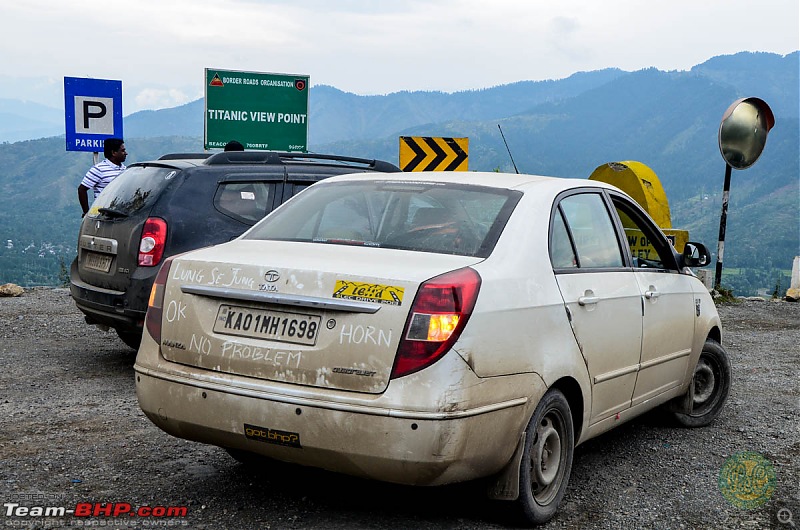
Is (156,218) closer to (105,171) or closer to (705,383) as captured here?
(105,171)

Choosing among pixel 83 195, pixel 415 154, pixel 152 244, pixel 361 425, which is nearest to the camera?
pixel 361 425

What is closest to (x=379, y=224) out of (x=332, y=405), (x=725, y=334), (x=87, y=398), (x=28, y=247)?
(x=332, y=405)

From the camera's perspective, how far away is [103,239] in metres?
7.54

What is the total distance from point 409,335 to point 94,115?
11.3 metres

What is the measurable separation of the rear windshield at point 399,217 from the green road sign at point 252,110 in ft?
37.9

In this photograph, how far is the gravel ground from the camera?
440cm

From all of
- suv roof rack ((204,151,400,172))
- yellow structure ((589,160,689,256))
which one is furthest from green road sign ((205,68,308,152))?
suv roof rack ((204,151,400,172))

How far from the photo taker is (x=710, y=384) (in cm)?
661

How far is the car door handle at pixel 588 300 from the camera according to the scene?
4.62m

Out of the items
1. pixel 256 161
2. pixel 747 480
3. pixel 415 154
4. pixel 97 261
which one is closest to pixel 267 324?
pixel 747 480

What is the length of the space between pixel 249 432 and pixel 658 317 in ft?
8.93

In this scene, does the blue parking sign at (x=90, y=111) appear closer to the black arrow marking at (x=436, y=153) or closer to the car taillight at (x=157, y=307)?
the black arrow marking at (x=436, y=153)

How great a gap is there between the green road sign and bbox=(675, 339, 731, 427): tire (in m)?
11.0

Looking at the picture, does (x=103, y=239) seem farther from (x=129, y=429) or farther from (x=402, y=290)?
(x=402, y=290)
